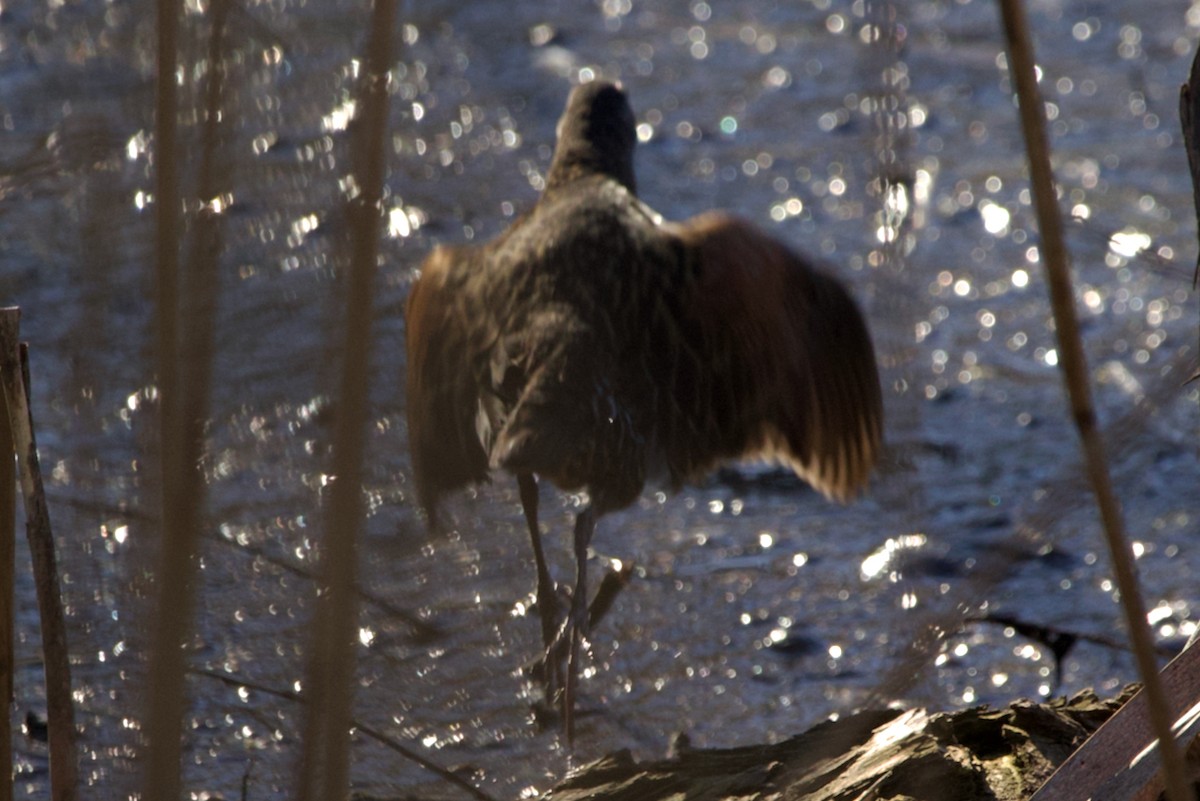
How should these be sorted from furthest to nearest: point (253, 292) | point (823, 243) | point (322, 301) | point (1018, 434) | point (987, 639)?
point (823, 243) → point (1018, 434) → point (987, 639) → point (253, 292) → point (322, 301)

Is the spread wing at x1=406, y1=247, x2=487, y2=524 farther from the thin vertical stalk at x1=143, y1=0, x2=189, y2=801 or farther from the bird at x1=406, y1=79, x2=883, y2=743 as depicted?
the thin vertical stalk at x1=143, y1=0, x2=189, y2=801

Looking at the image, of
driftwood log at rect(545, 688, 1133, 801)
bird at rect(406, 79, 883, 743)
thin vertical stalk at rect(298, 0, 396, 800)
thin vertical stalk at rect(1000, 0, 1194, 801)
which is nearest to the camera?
thin vertical stalk at rect(1000, 0, 1194, 801)

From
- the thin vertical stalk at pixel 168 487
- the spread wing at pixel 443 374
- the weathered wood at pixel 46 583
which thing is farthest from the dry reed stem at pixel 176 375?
the spread wing at pixel 443 374

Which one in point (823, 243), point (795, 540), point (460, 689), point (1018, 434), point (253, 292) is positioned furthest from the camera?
point (823, 243)

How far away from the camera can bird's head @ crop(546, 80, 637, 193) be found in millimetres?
4160

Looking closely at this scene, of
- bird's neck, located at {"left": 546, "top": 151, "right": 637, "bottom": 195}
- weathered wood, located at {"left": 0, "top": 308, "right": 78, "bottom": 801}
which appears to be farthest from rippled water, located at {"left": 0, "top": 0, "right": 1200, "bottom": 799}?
bird's neck, located at {"left": 546, "top": 151, "right": 637, "bottom": 195}

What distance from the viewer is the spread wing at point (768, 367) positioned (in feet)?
11.4

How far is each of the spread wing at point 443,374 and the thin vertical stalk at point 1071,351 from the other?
2402 millimetres

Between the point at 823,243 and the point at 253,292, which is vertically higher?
the point at 823,243

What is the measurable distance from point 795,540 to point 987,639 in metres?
0.62

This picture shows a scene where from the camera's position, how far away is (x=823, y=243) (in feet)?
16.6

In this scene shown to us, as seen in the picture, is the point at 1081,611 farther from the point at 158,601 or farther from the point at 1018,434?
the point at 158,601

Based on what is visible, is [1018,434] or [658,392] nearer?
[658,392]

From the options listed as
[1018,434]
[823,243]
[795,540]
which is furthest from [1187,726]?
[823,243]
